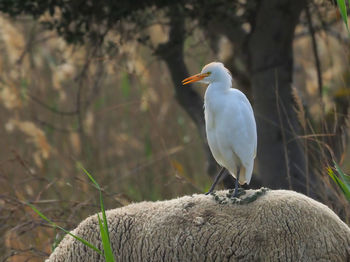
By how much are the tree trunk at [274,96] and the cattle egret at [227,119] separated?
181 centimetres

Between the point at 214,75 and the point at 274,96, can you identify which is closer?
the point at 214,75

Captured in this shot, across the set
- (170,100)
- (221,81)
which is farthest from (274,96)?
(170,100)

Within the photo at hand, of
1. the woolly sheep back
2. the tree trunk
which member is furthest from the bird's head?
the tree trunk

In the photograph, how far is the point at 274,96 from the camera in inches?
219

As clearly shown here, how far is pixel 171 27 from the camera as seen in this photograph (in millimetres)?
5613

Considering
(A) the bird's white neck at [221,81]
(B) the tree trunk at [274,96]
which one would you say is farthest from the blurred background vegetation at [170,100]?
(A) the bird's white neck at [221,81]

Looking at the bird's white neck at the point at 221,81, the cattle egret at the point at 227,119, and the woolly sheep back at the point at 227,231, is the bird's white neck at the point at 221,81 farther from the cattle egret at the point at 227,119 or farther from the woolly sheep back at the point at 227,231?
the woolly sheep back at the point at 227,231

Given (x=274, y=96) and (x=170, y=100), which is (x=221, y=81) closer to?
(x=274, y=96)

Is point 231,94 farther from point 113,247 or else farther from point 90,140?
point 90,140

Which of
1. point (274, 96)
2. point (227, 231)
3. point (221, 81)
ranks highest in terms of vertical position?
point (221, 81)

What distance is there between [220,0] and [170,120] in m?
2.84

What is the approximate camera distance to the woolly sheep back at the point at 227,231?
3107 mm

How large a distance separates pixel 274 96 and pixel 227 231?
100 inches

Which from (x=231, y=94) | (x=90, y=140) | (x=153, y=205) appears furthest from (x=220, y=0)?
(x=90, y=140)
